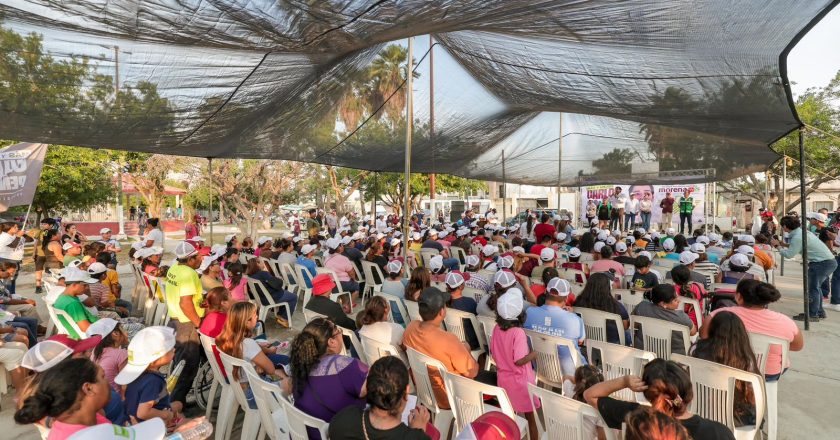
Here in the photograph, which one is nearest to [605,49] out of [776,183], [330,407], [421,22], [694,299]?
[421,22]

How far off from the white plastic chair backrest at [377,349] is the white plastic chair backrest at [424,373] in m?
0.20

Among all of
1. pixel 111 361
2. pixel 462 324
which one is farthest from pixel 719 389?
pixel 111 361

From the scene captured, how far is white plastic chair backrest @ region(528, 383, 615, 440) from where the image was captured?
2055 mm

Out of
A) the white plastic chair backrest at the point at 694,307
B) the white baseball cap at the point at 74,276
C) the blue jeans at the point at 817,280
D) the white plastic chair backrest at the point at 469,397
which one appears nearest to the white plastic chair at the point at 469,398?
the white plastic chair backrest at the point at 469,397

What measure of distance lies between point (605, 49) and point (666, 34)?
2.49ft

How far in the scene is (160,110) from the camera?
18.5 ft

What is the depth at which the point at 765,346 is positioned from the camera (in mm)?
3098

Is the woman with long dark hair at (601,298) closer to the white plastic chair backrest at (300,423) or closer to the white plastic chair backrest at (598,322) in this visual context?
the white plastic chair backrest at (598,322)

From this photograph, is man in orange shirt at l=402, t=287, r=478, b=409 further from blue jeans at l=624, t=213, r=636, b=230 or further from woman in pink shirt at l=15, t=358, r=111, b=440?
blue jeans at l=624, t=213, r=636, b=230

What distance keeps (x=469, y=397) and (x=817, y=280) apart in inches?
274

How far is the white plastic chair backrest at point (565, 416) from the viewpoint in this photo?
2.05 m

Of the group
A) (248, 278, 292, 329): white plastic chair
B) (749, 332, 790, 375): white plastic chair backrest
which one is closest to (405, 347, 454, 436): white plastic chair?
(749, 332, 790, 375): white plastic chair backrest

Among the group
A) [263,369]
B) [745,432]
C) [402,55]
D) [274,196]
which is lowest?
[745,432]

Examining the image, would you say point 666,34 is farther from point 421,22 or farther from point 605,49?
point 421,22
